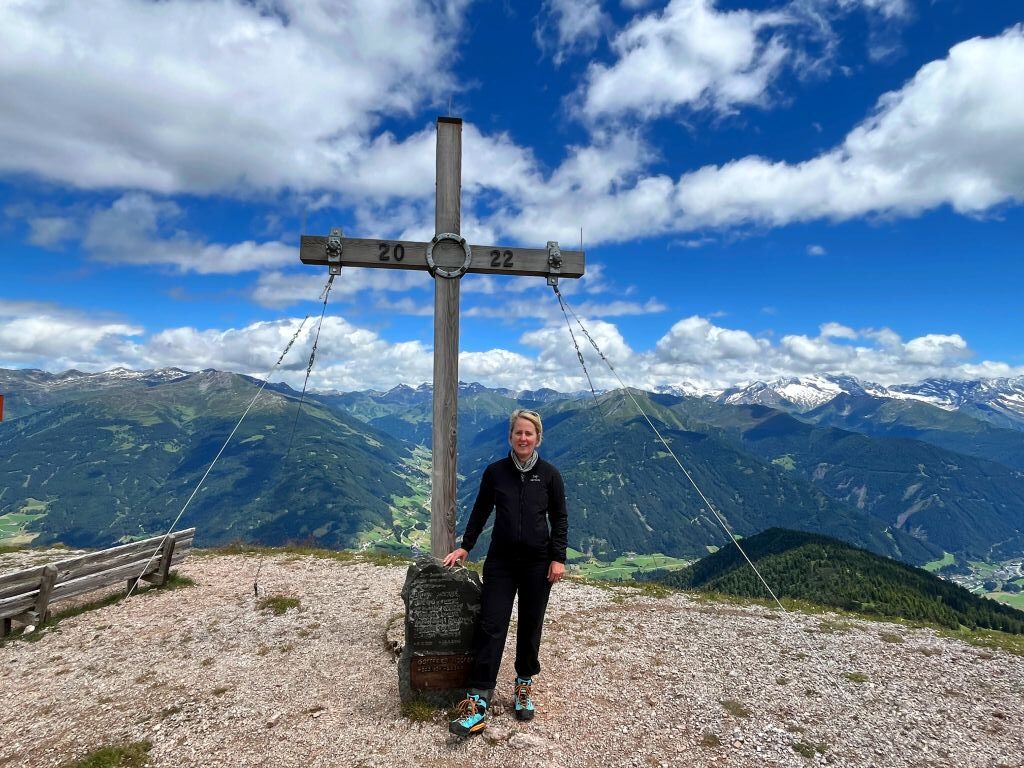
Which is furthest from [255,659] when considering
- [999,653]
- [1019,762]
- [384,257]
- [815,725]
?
[999,653]

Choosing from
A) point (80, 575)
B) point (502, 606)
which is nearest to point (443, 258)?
point (502, 606)

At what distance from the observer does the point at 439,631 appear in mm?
6926

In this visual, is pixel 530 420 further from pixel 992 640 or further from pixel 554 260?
pixel 992 640

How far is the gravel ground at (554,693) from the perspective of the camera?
20.3ft

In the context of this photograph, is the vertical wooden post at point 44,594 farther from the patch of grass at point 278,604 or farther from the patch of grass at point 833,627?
the patch of grass at point 833,627

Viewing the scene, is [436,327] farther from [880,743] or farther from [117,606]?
[117,606]

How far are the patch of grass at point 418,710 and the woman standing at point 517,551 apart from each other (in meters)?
0.59

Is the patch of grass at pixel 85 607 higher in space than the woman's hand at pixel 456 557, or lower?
lower

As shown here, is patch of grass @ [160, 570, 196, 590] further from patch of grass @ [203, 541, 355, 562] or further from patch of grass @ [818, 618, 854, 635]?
patch of grass @ [818, 618, 854, 635]

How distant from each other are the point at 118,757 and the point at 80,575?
7.29m

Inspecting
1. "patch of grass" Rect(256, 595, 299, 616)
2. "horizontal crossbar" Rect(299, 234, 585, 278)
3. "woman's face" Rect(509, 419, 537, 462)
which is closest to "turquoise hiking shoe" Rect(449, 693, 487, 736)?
"woman's face" Rect(509, 419, 537, 462)

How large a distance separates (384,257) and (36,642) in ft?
32.6

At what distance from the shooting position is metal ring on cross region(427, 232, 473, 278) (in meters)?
8.50

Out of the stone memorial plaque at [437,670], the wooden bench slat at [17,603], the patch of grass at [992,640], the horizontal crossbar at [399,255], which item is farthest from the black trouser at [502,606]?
the patch of grass at [992,640]
